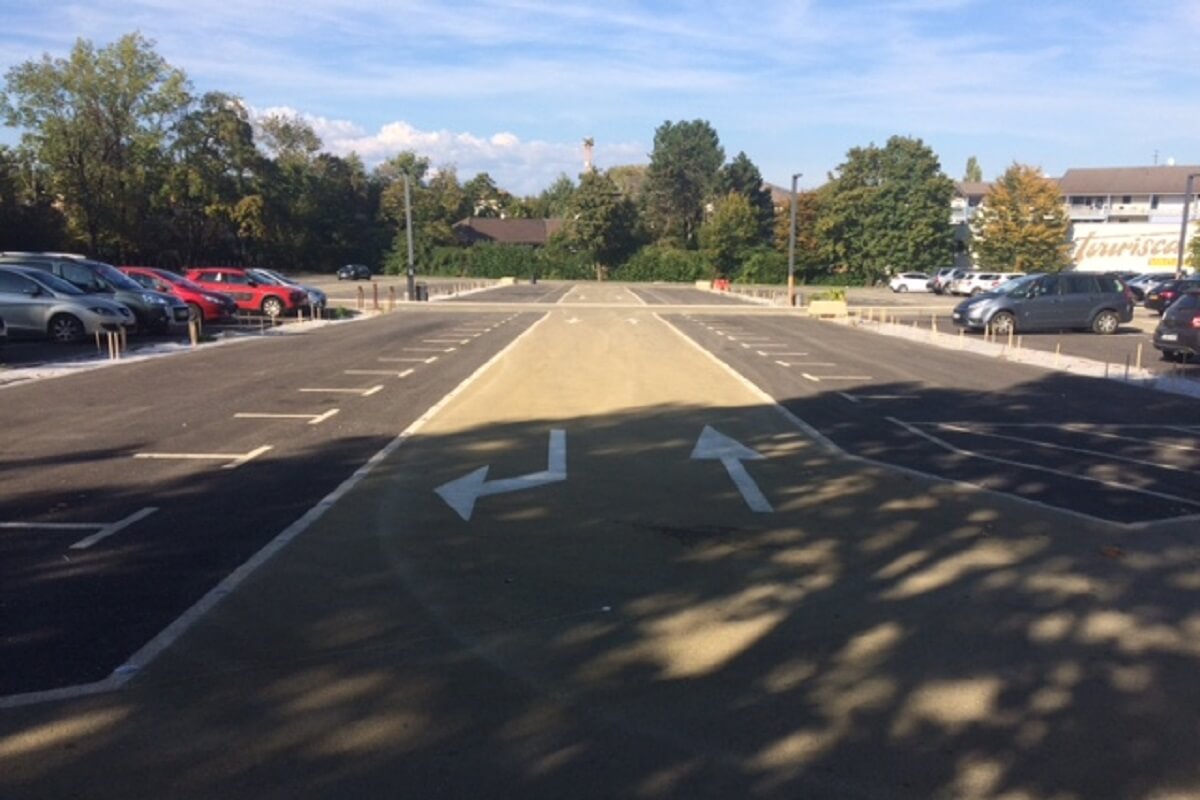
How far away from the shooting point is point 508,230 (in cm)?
11969

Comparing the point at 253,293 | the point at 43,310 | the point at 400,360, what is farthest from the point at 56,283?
the point at 253,293

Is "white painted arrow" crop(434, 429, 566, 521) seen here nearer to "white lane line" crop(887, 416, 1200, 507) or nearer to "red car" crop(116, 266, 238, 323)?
"white lane line" crop(887, 416, 1200, 507)

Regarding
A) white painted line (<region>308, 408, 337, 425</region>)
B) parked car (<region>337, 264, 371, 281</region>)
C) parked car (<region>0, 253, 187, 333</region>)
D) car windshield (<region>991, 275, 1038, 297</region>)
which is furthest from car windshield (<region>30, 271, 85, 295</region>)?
parked car (<region>337, 264, 371, 281</region>)

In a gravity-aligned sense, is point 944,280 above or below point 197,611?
above

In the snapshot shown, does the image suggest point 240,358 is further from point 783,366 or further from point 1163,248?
point 1163,248

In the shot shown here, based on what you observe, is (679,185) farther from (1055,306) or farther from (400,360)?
(400,360)

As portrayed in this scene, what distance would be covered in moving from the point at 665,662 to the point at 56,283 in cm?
2106

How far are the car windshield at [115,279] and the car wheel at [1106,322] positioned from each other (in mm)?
26358

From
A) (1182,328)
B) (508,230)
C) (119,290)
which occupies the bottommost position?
(1182,328)

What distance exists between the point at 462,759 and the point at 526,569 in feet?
8.32

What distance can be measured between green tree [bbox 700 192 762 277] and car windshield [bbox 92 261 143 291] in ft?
214

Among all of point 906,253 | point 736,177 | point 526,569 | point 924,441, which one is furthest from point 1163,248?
point 526,569

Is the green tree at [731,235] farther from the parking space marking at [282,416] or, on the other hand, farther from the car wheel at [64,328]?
the parking space marking at [282,416]

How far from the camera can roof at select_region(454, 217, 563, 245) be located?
11494 cm
